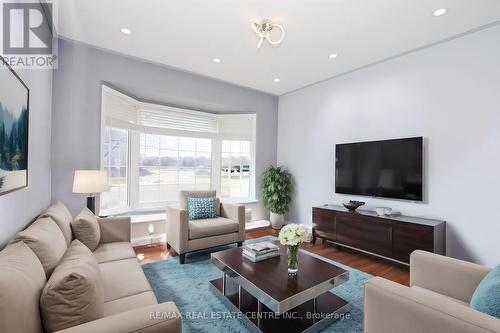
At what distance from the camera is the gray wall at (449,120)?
2.62 meters

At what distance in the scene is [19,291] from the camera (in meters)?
0.90

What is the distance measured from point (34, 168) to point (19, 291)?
187 centimetres

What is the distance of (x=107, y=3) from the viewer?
232cm

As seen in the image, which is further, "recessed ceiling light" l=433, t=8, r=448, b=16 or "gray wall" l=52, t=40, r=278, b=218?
"gray wall" l=52, t=40, r=278, b=218

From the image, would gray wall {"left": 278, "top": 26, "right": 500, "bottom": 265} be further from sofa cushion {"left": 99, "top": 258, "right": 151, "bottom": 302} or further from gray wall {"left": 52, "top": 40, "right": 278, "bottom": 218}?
sofa cushion {"left": 99, "top": 258, "right": 151, "bottom": 302}

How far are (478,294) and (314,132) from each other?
140 inches

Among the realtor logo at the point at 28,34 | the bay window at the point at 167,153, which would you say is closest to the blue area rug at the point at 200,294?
the bay window at the point at 167,153

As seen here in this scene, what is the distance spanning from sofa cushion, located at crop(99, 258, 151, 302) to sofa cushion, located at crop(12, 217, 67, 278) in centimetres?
35

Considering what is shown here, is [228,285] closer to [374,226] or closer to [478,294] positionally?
[478,294]

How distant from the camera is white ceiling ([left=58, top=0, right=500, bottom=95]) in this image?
2344mm

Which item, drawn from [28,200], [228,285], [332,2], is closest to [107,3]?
[28,200]

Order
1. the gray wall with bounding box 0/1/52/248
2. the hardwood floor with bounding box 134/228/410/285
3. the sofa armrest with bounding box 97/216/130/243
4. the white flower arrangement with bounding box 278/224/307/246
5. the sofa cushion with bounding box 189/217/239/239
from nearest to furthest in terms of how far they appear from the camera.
Result: 1. the gray wall with bounding box 0/1/52/248
2. the white flower arrangement with bounding box 278/224/307/246
3. the sofa armrest with bounding box 97/216/130/243
4. the hardwood floor with bounding box 134/228/410/285
5. the sofa cushion with bounding box 189/217/239/239

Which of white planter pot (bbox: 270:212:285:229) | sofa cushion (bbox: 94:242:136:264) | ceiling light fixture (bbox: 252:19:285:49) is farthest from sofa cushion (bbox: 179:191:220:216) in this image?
ceiling light fixture (bbox: 252:19:285:49)

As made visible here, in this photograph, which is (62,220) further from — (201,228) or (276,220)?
(276,220)
